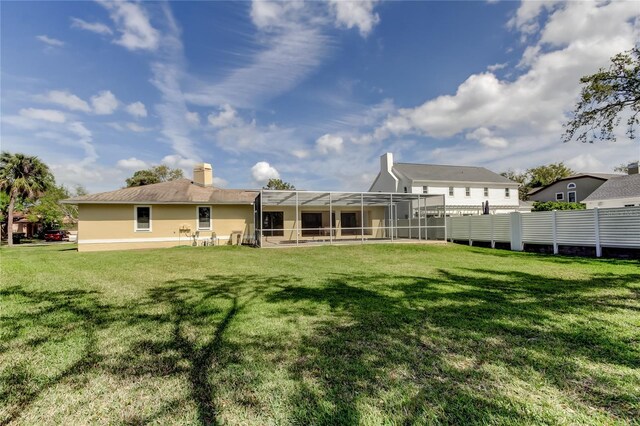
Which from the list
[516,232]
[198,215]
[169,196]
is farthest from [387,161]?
[169,196]

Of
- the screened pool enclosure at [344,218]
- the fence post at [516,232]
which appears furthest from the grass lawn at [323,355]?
the screened pool enclosure at [344,218]

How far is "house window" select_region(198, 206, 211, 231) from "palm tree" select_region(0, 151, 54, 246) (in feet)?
61.3

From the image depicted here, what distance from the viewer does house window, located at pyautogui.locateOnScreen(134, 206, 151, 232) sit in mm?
16531

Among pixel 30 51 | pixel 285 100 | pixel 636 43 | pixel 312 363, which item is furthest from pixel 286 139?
pixel 312 363

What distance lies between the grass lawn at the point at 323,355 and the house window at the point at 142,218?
11.5 meters

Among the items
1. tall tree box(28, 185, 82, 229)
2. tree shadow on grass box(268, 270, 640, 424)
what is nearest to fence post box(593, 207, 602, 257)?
tree shadow on grass box(268, 270, 640, 424)

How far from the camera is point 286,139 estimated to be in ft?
78.2

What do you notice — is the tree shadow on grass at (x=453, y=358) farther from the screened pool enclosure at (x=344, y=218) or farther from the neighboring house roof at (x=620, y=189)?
the neighboring house roof at (x=620, y=189)

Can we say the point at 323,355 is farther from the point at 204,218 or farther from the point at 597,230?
the point at 204,218

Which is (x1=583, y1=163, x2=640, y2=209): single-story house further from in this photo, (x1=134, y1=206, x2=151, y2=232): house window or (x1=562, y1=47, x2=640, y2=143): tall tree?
(x1=134, y1=206, x2=151, y2=232): house window

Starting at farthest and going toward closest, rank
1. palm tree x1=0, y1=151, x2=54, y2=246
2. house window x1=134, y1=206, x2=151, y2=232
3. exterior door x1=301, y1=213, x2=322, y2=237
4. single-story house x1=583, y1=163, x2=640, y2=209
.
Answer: palm tree x1=0, y1=151, x2=54, y2=246 → single-story house x1=583, y1=163, x2=640, y2=209 → exterior door x1=301, y1=213, x2=322, y2=237 → house window x1=134, y1=206, x2=151, y2=232

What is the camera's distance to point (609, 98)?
12.7 metres

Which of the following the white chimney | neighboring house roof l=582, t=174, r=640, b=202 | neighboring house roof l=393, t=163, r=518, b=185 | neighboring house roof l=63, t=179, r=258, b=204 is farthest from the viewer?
the white chimney

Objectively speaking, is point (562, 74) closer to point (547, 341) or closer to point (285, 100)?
point (285, 100)
